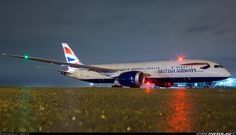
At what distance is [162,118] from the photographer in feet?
19.5

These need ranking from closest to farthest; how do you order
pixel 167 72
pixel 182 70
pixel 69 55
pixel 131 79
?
pixel 131 79
pixel 182 70
pixel 167 72
pixel 69 55

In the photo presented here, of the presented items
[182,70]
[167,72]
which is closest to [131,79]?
[167,72]

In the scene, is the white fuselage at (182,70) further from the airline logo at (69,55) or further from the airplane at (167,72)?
the airline logo at (69,55)

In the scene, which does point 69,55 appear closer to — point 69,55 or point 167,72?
point 69,55

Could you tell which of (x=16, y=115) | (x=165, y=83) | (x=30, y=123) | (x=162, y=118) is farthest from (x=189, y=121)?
(x=165, y=83)

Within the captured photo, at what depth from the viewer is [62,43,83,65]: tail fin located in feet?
145

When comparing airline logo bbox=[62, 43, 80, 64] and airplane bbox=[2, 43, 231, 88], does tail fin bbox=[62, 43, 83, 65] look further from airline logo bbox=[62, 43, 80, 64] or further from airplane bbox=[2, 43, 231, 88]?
airplane bbox=[2, 43, 231, 88]

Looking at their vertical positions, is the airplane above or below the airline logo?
below

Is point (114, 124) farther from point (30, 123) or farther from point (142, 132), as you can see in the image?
point (30, 123)

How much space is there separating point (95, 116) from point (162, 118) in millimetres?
1317

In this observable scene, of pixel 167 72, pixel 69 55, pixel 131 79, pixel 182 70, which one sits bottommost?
pixel 131 79

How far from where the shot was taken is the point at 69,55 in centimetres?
4481

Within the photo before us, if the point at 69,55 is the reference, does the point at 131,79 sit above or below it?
below

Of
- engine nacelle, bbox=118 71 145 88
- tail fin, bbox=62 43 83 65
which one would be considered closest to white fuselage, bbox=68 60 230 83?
engine nacelle, bbox=118 71 145 88
